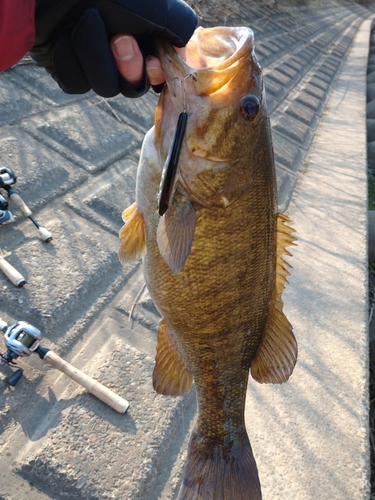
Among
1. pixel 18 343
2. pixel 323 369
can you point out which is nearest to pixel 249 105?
pixel 18 343

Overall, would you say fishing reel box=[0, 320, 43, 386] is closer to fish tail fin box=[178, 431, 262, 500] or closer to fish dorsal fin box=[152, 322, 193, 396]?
fish dorsal fin box=[152, 322, 193, 396]

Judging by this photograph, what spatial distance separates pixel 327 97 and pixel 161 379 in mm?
7409

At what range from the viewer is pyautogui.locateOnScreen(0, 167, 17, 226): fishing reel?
233 cm

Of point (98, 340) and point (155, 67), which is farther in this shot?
point (98, 340)

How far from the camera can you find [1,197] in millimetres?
2328

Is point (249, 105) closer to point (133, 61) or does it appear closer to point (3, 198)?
point (133, 61)

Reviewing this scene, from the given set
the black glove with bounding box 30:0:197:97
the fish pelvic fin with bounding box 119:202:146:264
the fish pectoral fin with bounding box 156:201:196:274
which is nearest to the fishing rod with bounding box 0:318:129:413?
the fish pelvic fin with bounding box 119:202:146:264

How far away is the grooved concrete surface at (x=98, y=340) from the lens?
176 cm

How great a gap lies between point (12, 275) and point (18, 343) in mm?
455

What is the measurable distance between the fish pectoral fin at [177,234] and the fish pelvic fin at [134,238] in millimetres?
200

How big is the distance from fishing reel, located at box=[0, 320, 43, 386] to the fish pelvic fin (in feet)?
1.84

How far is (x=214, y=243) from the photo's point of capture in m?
1.45

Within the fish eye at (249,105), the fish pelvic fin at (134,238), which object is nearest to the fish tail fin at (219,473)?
the fish pelvic fin at (134,238)

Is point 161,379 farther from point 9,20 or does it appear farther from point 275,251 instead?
point 9,20
